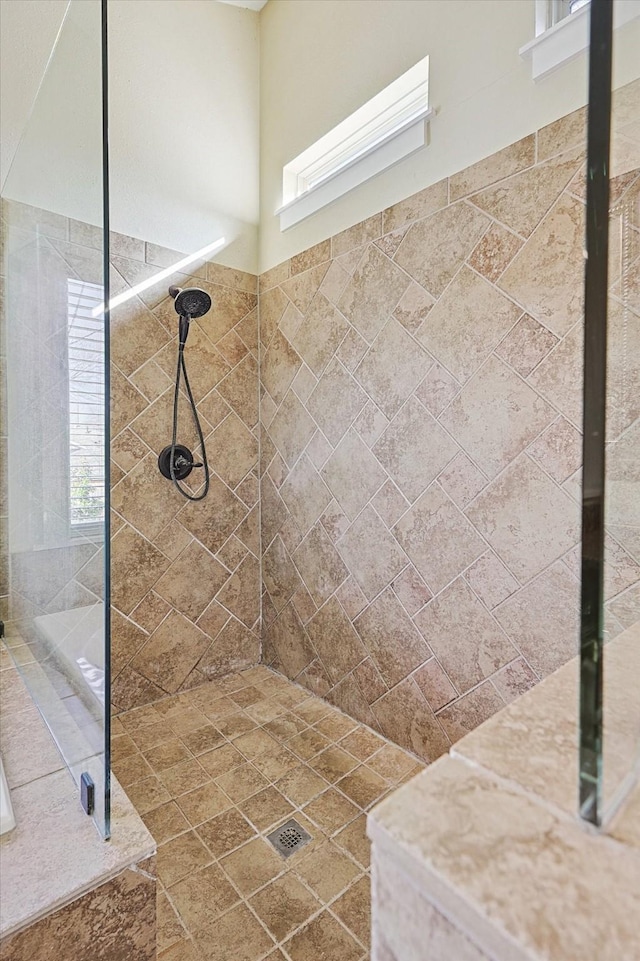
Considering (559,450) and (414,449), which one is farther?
(414,449)

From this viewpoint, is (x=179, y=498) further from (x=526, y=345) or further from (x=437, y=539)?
(x=526, y=345)

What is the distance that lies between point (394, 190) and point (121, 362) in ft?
4.55

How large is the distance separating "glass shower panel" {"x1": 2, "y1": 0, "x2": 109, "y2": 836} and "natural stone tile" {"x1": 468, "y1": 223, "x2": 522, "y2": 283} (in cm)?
116

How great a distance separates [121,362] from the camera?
2.15 metres

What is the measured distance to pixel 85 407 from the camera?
45.2 inches

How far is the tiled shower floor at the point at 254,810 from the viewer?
1.21m

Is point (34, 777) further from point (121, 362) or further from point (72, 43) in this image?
point (72, 43)

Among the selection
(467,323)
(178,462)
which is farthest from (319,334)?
(178,462)

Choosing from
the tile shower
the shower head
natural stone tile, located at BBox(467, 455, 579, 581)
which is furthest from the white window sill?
the shower head

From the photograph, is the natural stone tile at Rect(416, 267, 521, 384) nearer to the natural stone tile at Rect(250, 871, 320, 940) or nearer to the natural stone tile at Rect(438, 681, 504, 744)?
the natural stone tile at Rect(438, 681, 504, 744)

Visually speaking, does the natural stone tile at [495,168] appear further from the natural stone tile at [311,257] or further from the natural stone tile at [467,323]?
the natural stone tile at [311,257]

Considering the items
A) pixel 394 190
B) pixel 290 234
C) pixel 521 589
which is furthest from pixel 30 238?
pixel 521 589

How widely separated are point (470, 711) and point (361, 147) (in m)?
2.43

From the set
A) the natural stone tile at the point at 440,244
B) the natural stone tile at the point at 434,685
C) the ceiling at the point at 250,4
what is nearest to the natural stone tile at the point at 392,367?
the natural stone tile at the point at 440,244
